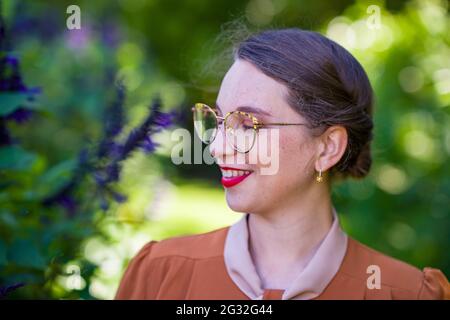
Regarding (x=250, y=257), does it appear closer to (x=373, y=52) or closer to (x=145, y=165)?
(x=145, y=165)

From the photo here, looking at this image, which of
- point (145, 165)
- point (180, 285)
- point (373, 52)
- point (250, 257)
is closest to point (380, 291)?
point (250, 257)

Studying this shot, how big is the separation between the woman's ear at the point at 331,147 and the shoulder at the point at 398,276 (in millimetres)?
277

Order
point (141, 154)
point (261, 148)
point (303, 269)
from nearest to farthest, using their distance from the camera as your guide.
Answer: point (261, 148)
point (303, 269)
point (141, 154)

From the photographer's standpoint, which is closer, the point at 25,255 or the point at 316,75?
the point at 316,75

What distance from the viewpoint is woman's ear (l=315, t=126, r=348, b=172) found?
1.98 m

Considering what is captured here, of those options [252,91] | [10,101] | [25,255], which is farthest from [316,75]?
[25,255]

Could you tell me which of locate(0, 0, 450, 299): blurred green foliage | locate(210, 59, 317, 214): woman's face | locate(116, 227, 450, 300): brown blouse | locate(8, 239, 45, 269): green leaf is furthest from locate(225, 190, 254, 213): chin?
locate(8, 239, 45, 269): green leaf

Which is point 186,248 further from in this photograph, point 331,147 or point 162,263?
point 331,147

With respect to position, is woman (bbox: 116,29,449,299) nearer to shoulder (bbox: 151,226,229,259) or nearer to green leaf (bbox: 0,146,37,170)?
shoulder (bbox: 151,226,229,259)

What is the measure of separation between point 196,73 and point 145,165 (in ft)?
3.71

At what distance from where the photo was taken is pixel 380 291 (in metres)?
1.93

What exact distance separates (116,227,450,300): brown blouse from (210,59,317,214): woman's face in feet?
0.79

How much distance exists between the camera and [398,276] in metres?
1.98

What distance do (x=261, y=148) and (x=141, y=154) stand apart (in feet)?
5.88
